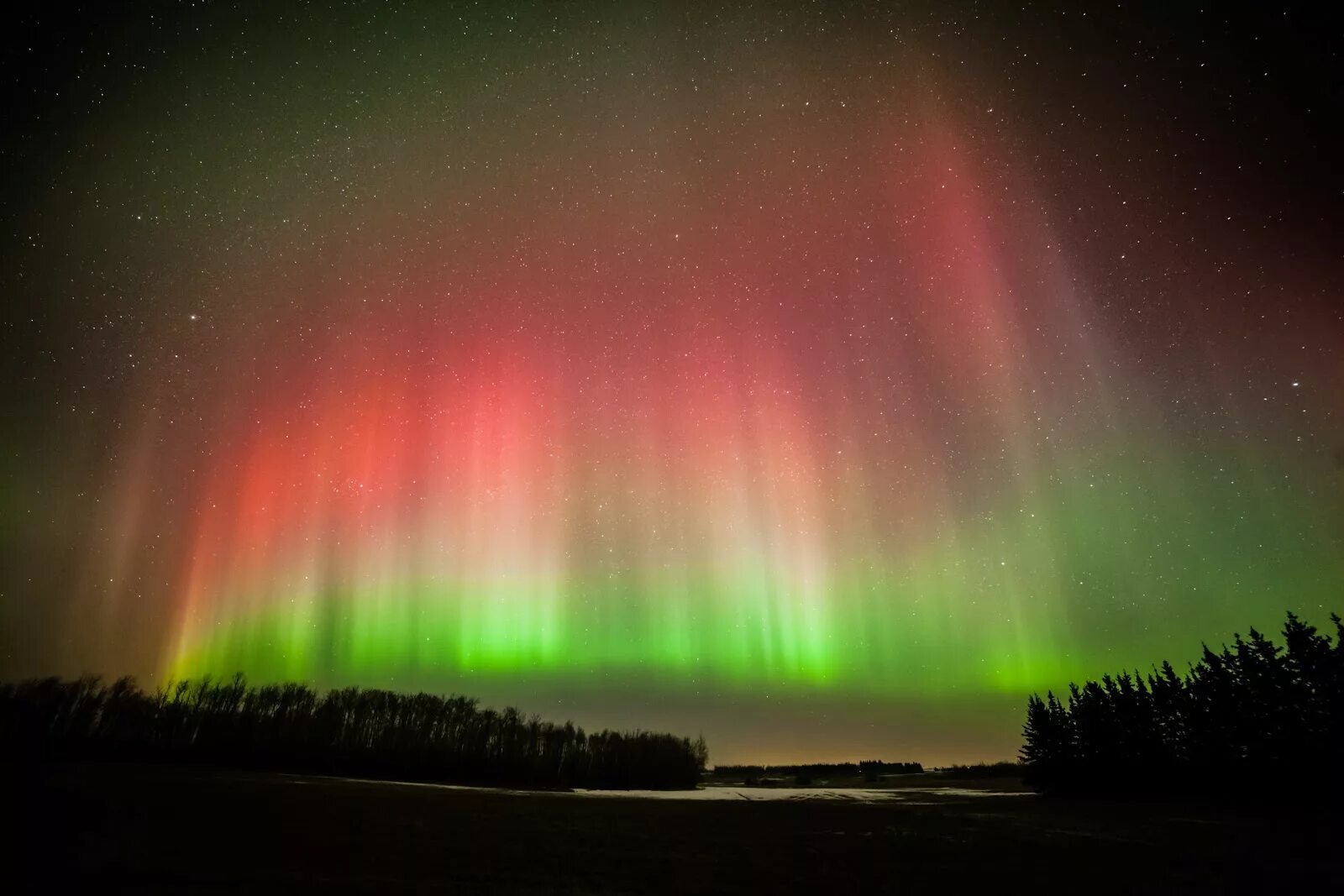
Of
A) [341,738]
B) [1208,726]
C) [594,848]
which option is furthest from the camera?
[341,738]

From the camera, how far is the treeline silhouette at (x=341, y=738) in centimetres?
8831

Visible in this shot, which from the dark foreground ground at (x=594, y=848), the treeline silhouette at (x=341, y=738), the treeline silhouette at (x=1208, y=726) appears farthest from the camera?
the treeline silhouette at (x=341, y=738)

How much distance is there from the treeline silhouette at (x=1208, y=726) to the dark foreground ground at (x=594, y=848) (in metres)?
16.4

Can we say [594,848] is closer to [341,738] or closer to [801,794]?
[801,794]

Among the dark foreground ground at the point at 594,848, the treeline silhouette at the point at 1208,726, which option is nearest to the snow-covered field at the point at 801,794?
the treeline silhouette at the point at 1208,726

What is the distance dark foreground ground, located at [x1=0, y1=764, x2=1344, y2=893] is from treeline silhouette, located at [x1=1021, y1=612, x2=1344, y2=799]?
16393mm

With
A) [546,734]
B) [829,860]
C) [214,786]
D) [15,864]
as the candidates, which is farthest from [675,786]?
[15,864]

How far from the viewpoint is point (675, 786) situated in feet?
329

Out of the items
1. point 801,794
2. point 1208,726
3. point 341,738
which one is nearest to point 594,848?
point 801,794

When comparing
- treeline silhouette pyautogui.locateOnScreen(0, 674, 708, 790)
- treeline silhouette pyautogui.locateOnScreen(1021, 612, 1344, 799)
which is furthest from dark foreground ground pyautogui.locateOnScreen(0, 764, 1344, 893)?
treeline silhouette pyautogui.locateOnScreen(0, 674, 708, 790)

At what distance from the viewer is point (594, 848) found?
21.5 metres

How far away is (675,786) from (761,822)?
78.0m

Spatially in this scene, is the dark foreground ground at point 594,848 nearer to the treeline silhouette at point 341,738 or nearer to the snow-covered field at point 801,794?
the snow-covered field at point 801,794

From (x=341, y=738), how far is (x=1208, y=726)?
114 metres
